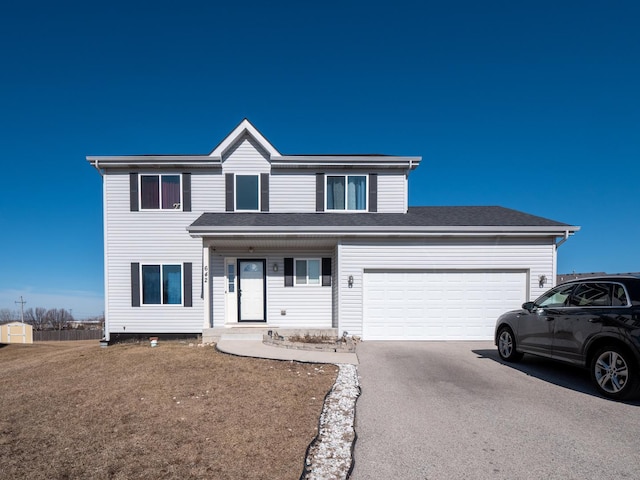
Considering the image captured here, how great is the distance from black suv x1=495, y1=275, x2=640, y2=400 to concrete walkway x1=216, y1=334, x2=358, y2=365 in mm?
3733

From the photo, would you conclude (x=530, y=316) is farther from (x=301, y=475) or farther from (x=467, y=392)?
(x=301, y=475)

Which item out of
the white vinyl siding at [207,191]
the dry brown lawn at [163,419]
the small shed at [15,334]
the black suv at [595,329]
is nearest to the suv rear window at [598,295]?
the black suv at [595,329]

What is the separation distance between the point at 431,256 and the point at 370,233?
198 centimetres

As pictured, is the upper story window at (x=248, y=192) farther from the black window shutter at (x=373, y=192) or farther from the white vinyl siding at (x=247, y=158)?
the black window shutter at (x=373, y=192)

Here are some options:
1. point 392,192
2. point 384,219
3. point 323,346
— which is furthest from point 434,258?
point 323,346

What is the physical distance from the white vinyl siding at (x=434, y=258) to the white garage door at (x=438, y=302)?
0.75 ft

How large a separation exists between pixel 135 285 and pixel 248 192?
16.4 ft

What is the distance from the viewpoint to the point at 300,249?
1106 cm

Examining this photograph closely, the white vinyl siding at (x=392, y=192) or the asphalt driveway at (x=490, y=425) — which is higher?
the white vinyl siding at (x=392, y=192)

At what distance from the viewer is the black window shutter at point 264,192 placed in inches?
455

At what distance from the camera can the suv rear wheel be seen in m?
4.65

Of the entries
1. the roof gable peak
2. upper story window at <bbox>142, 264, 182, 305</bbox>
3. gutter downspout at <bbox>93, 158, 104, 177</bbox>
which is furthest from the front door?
gutter downspout at <bbox>93, 158, 104, 177</bbox>

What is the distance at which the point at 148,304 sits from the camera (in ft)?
36.4

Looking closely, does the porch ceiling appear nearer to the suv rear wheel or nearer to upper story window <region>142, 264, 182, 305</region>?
upper story window <region>142, 264, 182, 305</region>
